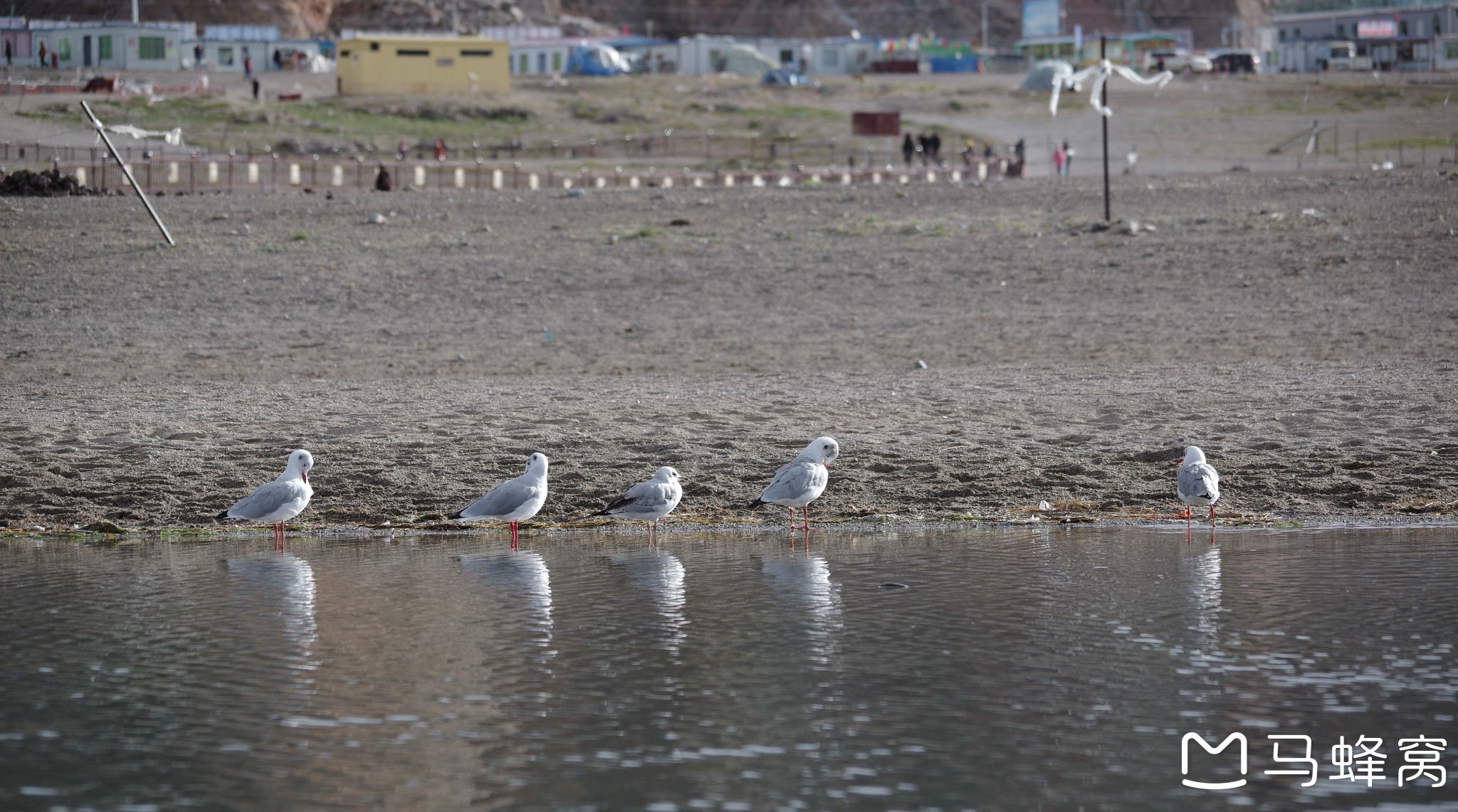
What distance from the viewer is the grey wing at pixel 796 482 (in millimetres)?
11859

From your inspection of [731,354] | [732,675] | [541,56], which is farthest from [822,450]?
[541,56]

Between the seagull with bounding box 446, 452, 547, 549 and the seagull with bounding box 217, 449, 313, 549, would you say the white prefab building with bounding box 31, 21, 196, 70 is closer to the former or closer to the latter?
the seagull with bounding box 217, 449, 313, 549

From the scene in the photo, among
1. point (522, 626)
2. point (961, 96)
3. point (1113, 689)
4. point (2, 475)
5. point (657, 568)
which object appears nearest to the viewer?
point (1113, 689)

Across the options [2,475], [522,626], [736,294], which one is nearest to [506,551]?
[522,626]

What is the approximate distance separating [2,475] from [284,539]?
9.53 ft

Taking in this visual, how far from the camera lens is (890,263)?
2366 centimetres

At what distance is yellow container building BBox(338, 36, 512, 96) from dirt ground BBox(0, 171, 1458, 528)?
48.9 m

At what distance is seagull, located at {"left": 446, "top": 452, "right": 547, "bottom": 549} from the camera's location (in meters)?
11.8

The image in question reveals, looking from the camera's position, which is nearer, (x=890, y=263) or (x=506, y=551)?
(x=506, y=551)

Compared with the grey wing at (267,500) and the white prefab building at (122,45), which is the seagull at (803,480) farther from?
the white prefab building at (122,45)

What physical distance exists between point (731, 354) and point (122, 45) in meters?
68.3

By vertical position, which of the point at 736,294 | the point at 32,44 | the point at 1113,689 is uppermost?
the point at 32,44

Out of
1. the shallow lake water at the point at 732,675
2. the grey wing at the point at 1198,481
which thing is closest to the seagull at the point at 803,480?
the shallow lake water at the point at 732,675

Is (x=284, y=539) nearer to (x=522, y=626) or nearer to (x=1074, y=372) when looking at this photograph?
(x=522, y=626)
